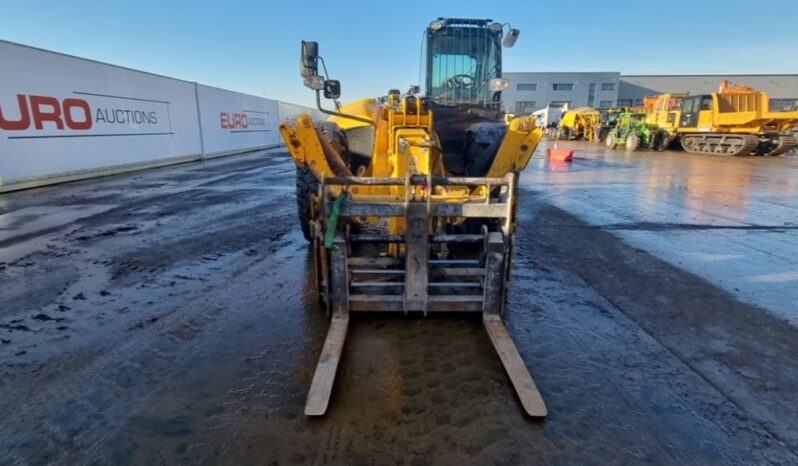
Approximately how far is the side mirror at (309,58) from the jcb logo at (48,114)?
10.1m

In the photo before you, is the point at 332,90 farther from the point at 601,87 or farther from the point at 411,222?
the point at 601,87

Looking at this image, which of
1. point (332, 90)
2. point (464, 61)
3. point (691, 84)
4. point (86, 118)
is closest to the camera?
point (332, 90)

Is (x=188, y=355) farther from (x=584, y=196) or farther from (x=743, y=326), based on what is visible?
(x=584, y=196)

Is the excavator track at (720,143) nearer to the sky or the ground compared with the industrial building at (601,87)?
nearer to the ground

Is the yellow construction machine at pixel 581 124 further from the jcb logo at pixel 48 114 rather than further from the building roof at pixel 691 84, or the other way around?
the building roof at pixel 691 84

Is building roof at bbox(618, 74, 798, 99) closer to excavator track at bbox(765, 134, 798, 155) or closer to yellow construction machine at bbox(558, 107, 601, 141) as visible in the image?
yellow construction machine at bbox(558, 107, 601, 141)

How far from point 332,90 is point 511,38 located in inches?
138

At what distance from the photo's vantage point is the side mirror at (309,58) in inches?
152

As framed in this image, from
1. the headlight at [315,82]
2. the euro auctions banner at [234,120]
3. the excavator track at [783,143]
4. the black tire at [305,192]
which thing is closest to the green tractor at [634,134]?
the excavator track at [783,143]

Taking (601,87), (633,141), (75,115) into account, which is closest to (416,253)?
(75,115)

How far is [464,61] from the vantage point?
7098 mm

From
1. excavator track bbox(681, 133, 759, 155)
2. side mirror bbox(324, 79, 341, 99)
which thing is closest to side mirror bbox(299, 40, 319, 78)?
side mirror bbox(324, 79, 341, 99)

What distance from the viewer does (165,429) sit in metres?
2.29

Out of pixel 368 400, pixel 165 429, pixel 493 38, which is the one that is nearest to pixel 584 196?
pixel 493 38
